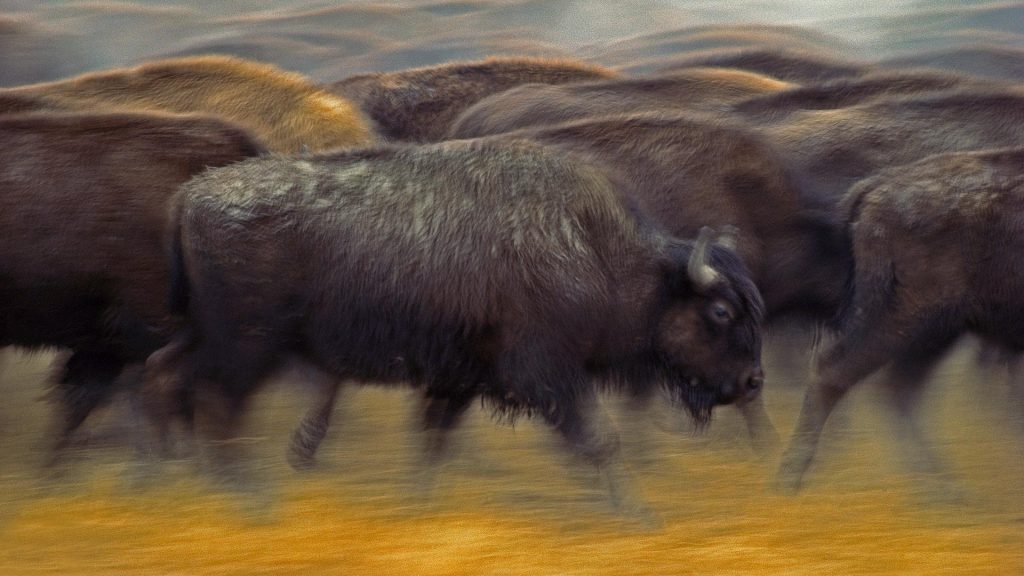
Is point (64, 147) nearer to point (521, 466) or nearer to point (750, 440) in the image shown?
point (521, 466)

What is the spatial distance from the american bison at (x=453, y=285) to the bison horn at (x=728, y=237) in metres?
0.21

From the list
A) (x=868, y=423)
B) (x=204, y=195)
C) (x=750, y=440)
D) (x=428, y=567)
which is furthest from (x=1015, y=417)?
(x=204, y=195)

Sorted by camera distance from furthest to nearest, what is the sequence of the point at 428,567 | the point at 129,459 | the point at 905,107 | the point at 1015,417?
the point at 905,107 < the point at 1015,417 < the point at 129,459 < the point at 428,567

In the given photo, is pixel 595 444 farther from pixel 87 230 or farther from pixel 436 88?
pixel 436 88

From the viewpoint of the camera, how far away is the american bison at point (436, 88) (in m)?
10.2

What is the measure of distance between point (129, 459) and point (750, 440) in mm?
3032

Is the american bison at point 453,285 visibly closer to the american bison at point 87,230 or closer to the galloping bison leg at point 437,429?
the galloping bison leg at point 437,429

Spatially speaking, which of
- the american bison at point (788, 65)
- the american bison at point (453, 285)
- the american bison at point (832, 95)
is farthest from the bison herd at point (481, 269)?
the american bison at point (788, 65)

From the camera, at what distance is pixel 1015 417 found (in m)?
7.05

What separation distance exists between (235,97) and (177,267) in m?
3.02

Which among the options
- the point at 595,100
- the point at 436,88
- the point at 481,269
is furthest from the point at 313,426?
the point at 436,88

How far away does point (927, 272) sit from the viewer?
596 centimetres

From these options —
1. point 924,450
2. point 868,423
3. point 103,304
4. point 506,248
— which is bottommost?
point 868,423

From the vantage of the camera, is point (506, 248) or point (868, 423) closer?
point (506, 248)
